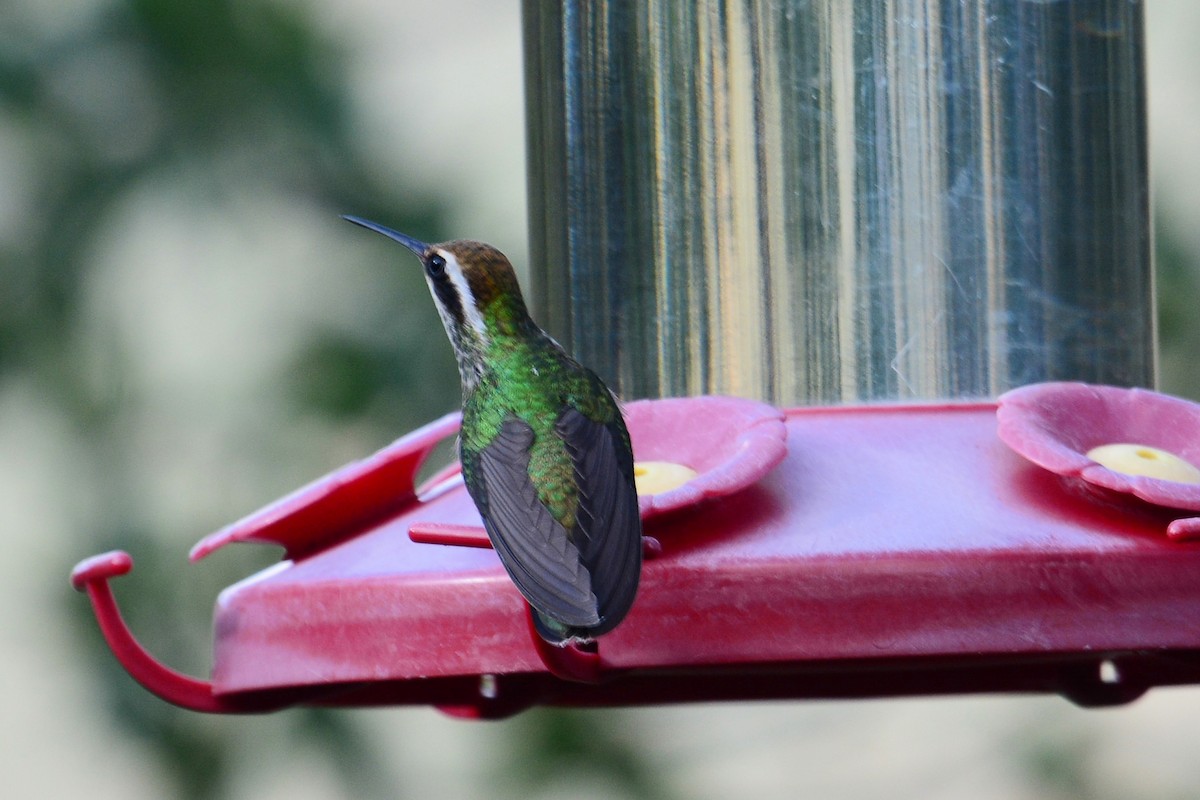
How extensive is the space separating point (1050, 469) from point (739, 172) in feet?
2.42

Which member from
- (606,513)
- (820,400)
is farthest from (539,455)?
(820,400)

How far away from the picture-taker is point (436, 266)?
2.50m

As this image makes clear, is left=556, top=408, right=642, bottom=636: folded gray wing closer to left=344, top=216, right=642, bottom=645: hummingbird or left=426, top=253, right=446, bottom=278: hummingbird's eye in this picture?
left=344, top=216, right=642, bottom=645: hummingbird

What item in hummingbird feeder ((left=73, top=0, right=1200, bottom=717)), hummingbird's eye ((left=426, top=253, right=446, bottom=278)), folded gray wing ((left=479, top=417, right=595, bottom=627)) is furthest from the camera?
hummingbird's eye ((left=426, top=253, right=446, bottom=278))

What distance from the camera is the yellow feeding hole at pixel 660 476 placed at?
2.26 m

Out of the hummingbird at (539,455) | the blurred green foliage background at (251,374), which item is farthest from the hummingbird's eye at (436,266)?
the blurred green foliage background at (251,374)

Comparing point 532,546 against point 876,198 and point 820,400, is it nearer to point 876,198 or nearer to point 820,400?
point 820,400

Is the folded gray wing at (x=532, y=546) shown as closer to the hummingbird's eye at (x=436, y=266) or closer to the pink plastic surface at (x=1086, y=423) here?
the hummingbird's eye at (x=436, y=266)

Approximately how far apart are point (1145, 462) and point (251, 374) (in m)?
5.51

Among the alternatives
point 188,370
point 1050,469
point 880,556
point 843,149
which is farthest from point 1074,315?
point 188,370

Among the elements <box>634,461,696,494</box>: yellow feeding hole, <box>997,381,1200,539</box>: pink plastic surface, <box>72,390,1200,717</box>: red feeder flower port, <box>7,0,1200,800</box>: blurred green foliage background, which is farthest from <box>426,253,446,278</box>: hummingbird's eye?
<box>7,0,1200,800</box>: blurred green foliage background

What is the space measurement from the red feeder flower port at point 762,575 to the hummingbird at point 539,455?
69mm

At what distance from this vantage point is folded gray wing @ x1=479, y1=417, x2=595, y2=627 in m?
1.89

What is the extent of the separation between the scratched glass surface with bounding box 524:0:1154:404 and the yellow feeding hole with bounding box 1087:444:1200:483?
1.17 ft
